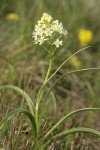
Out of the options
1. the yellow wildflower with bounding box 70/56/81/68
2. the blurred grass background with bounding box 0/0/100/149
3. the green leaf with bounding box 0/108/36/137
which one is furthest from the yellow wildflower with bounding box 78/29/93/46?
the green leaf with bounding box 0/108/36/137

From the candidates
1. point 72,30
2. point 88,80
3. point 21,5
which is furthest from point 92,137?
point 21,5

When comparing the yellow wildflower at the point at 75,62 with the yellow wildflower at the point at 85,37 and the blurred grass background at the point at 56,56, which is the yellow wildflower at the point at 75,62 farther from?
the yellow wildflower at the point at 85,37

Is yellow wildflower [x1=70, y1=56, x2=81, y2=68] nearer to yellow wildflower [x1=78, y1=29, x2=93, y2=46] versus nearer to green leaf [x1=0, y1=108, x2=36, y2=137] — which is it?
yellow wildflower [x1=78, y1=29, x2=93, y2=46]

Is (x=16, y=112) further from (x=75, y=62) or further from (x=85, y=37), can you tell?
(x=85, y=37)

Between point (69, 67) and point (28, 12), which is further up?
point (28, 12)

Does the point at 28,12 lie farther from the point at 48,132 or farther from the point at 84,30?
the point at 48,132

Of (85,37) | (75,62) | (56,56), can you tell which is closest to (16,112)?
(56,56)

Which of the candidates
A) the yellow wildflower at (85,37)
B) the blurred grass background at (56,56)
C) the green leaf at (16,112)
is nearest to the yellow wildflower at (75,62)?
the blurred grass background at (56,56)
